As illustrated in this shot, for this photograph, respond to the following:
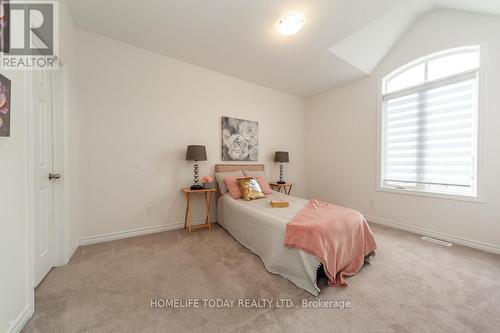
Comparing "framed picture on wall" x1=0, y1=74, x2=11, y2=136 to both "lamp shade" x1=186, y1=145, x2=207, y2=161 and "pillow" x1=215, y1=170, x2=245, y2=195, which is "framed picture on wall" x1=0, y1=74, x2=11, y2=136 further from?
"pillow" x1=215, y1=170, x2=245, y2=195

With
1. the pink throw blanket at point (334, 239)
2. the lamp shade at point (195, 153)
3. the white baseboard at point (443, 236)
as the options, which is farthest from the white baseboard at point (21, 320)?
the white baseboard at point (443, 236)

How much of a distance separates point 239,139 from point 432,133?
10.2 ft

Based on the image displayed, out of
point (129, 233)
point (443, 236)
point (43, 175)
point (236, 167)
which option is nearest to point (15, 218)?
point (43, 175)

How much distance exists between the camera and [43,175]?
1793 millimetres

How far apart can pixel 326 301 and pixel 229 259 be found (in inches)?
41.7

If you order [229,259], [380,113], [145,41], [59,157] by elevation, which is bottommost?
[229,259]

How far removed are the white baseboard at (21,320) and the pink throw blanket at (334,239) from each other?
1.91 m

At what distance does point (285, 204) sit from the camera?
2.42 meters

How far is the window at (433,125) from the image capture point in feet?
8.42

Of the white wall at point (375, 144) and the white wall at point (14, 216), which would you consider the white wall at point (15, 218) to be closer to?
the white wall at point (14, 216)

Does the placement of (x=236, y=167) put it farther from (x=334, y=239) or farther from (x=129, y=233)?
(x=334, y=239)

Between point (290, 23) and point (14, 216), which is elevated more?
point (290, 23)

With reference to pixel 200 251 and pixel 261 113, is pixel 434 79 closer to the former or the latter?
pixel 261 113

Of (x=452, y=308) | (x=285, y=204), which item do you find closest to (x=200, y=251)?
(x=285, y=204)
